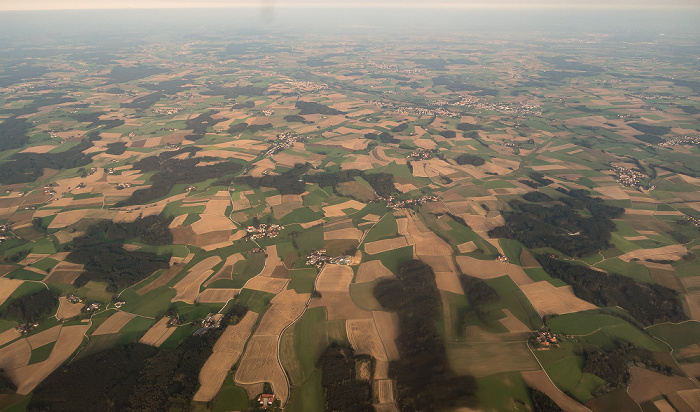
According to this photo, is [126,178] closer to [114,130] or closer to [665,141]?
[114,130]

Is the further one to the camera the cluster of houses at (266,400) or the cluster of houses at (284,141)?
the cluster of houses at (284,141)

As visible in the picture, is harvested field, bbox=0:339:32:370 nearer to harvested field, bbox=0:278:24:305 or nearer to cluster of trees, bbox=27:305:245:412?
cluster of trees, bbox=27:305:245:412

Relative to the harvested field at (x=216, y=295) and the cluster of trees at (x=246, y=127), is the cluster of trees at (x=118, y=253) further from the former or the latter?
the cluster of trees at (x=246, y=127)

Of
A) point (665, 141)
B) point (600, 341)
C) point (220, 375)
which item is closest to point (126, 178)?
point (220, 375)

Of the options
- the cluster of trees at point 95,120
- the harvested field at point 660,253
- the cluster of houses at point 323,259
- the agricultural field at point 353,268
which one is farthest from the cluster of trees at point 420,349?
the cluster of trees at point 95,120

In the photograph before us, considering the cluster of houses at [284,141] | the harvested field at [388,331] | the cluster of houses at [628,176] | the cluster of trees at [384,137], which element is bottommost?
the harvested field at [388,331]

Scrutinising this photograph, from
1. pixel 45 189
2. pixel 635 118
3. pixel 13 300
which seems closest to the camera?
pixel 13 300

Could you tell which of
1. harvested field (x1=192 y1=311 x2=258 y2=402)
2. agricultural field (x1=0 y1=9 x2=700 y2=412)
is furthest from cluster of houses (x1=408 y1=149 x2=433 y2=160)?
harvested field (x1=192 y1=311 x2=258 y2=402)

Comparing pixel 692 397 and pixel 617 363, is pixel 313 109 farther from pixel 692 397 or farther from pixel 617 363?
pixel 692 397
